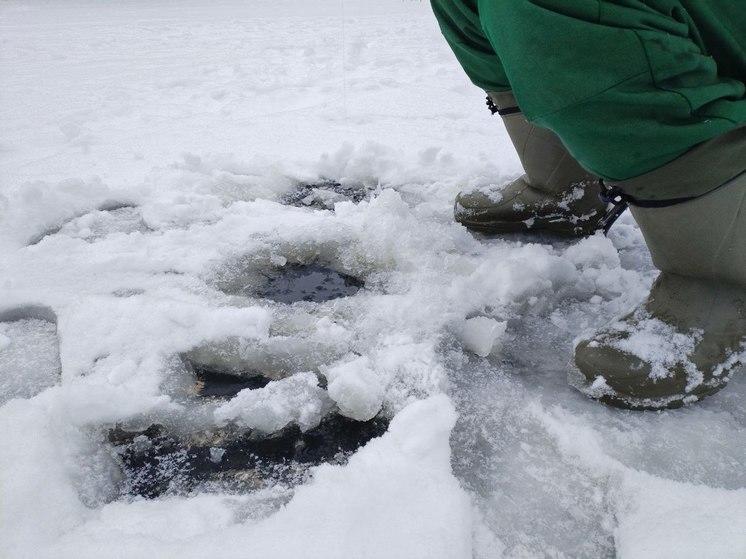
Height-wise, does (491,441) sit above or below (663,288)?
below

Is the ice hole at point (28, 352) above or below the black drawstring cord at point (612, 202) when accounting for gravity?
below

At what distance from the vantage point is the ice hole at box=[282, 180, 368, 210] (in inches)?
62.3

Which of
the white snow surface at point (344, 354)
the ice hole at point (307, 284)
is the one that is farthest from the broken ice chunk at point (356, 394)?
the ice hole at point (307, 284)

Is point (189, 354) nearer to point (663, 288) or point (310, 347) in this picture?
point (310, 347)

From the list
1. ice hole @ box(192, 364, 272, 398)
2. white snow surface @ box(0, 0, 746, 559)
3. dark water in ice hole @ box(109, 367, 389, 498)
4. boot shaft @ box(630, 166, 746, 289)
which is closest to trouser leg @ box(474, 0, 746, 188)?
boot shaft @ box(630, 166, 746, 289)

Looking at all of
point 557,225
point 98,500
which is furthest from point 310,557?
point 557,225

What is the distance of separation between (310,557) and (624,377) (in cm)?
59

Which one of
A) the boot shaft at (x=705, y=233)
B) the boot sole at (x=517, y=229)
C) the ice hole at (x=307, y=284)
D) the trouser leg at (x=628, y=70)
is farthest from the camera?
the boot sole at (x=517, y=229)

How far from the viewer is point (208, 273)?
122 cm

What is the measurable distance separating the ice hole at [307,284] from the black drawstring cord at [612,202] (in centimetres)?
57

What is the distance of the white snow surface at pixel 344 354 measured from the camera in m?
0.68

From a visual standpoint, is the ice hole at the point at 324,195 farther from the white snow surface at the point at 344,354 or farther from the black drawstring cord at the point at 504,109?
the black drawstring cord at the point at 504,109

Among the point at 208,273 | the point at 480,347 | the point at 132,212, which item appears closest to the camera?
the point at 480,347

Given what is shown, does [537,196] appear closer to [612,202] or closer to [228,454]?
[612,202]
